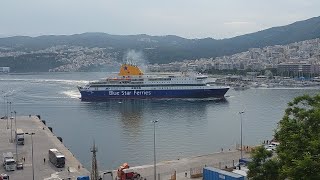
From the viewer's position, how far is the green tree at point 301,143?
698cm

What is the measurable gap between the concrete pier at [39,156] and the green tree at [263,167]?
6454 millimetres

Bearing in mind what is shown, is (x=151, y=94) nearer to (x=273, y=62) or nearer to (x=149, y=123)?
(x=149, y=123)

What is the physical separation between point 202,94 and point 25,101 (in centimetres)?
1586

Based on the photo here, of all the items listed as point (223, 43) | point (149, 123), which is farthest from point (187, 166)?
point (223, 43)

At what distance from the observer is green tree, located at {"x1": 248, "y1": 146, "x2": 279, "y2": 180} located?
8.50m

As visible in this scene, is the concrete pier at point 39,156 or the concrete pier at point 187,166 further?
the concrete pier at point 39,156

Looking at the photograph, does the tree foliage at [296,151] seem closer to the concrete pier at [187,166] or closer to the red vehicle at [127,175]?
the concrete pier at [187,166]

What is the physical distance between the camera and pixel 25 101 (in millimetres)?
41906

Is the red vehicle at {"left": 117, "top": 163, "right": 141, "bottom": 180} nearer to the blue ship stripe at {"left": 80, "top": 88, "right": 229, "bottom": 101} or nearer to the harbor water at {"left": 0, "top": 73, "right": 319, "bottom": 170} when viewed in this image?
the harbor water at {"left": 0, "top": 73, "right": 319, "bottom": 170}

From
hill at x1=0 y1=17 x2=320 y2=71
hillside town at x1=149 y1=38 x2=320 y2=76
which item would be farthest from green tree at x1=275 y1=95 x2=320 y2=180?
hill at x1=0 y1=17 x2=320 y2=71

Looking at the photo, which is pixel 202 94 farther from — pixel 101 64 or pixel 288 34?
pixel 288 34

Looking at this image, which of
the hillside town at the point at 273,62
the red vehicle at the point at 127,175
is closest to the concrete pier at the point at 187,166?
the red vehicle at the point at 127,175

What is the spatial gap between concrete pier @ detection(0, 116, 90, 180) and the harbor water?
126 centimetres

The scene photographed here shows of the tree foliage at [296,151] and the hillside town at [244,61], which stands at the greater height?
the hillside town at [244,61]
